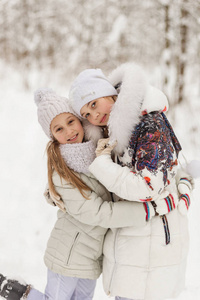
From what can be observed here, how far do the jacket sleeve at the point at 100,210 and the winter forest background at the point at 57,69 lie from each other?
4.97 ft

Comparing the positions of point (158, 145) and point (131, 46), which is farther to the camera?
point (131, 46)

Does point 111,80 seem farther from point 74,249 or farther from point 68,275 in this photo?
point 68,275

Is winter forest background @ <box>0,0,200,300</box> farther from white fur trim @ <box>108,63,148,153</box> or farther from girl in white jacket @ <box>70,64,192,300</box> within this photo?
white fur trim @ <box>108,63,148,153</box>

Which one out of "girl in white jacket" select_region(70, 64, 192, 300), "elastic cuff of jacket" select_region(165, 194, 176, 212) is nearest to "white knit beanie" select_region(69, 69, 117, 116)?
"girl in white jacket" select_region(70, 64, 192, 300)

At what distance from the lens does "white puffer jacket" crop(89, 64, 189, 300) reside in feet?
5.26

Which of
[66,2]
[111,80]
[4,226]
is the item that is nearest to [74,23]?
[66,2]

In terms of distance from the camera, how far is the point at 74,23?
44.6 ft

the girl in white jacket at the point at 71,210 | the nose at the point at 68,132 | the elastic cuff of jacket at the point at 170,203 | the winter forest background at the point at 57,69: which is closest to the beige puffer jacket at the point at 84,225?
the girl in white jacket at the point at 71,210

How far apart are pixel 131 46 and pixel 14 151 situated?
366 inches

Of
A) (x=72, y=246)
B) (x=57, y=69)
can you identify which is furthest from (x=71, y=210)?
(x=57, y=69)

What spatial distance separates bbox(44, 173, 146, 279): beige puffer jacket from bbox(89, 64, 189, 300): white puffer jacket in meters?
0.09

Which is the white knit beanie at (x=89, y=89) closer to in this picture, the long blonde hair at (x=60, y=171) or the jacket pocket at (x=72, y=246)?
the long blonde hair at (x=60, y=171)

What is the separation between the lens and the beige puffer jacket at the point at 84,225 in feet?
5.66

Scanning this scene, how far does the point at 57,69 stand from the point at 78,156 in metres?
11.6
